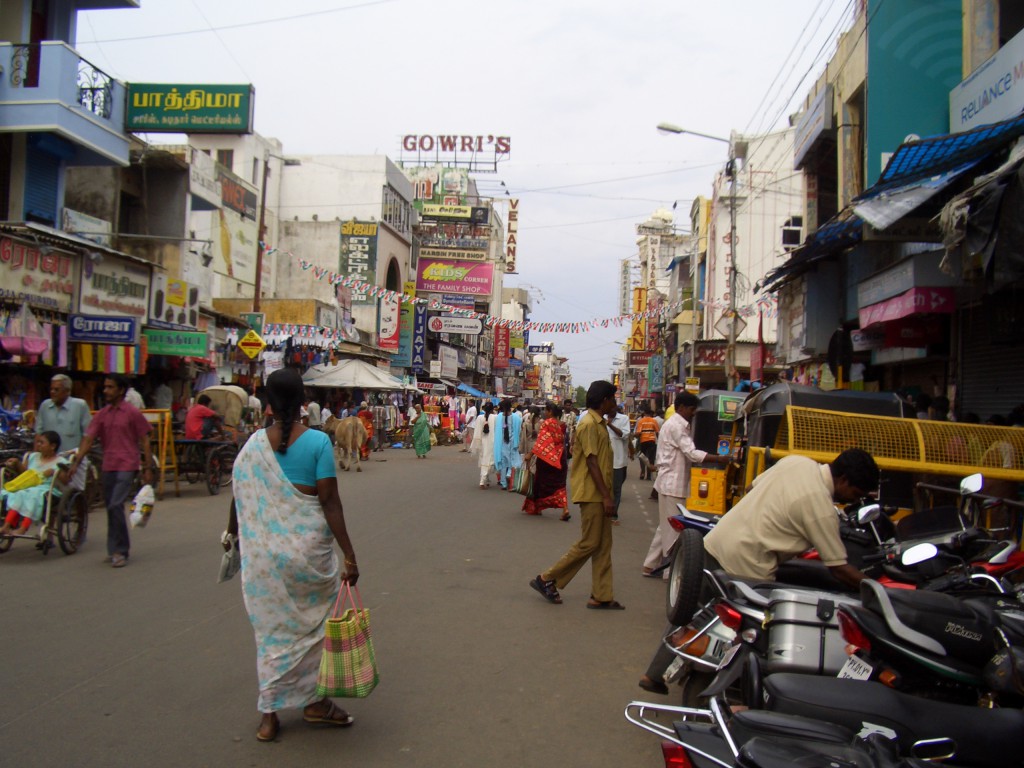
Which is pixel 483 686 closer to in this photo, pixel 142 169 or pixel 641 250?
pixel 142 169

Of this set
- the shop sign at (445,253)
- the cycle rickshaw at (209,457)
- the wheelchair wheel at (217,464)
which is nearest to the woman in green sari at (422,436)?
the cycle rickshaw at (209,457)

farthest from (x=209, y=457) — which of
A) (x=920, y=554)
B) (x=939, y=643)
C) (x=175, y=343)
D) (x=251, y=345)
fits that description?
(x=939, y=643)

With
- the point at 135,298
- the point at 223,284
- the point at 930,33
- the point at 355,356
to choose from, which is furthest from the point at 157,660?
the point at 355,356

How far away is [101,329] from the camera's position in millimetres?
16406

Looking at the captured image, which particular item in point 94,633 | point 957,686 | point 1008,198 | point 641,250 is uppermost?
point 641,250

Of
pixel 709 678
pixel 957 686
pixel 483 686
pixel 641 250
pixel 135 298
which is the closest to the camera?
pixel 957 686

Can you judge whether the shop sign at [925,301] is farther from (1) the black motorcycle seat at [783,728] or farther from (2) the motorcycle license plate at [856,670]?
(1) the black motorcycle seat at [783,728]

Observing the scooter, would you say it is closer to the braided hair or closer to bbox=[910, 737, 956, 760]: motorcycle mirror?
bbox=[910, 737, 956, 760]: motorcycle mirror

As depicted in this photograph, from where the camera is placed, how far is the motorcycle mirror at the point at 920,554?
3.82m

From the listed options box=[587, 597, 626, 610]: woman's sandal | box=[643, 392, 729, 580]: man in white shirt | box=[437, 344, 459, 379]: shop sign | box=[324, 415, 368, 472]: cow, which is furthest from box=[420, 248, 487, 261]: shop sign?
box=[587, 597, 626, 610]: woman's sandal

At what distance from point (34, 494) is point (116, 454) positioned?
0.94 m

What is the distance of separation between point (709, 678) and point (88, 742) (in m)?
3.06

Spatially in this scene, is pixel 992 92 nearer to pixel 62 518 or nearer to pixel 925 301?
pixel 925 301

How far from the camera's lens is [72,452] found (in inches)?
380
